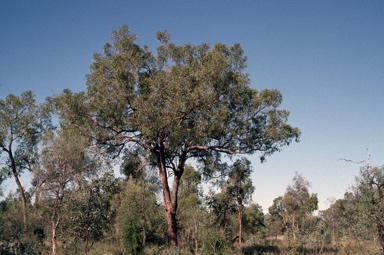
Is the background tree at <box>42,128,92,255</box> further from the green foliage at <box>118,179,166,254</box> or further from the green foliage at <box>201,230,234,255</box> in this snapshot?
the green foliage at <box>201,230,234,255</box>

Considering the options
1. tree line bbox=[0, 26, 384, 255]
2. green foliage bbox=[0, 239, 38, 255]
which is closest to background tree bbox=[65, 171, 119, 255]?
tree line bbox=[0, 26, 384, 255]

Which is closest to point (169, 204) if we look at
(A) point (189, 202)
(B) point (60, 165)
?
(B) point (60, 165)

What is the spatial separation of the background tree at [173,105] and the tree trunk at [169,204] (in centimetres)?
8

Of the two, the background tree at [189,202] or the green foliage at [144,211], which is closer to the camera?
the background tree at [189,202]

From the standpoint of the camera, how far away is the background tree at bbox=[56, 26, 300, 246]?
73.5ft

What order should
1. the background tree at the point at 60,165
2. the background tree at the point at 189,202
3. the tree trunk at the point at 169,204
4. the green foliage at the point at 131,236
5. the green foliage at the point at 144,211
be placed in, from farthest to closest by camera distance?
the green foliage at the point at 144,211 → the background tree at the point at 189,202 → the green foliage at the point at 131,236 → the tree trunk at the point at 169,204 → the background tree at the point at 60,165

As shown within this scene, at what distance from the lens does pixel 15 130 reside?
32969mm

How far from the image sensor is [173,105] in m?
21.7

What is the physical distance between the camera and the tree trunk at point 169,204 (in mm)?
24266

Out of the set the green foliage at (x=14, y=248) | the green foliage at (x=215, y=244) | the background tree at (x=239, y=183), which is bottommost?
the green foliage at (x=215, y=244)

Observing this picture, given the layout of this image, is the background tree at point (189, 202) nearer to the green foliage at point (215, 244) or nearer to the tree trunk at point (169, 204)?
the tree trunk at point (169, 204)

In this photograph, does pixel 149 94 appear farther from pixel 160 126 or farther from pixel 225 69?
pixel 225 69

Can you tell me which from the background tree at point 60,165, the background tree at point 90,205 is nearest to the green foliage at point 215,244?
the background tree at point 90,205

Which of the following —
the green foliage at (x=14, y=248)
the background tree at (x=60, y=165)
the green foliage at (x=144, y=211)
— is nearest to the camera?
the green foliage at (x=14, y=248)
